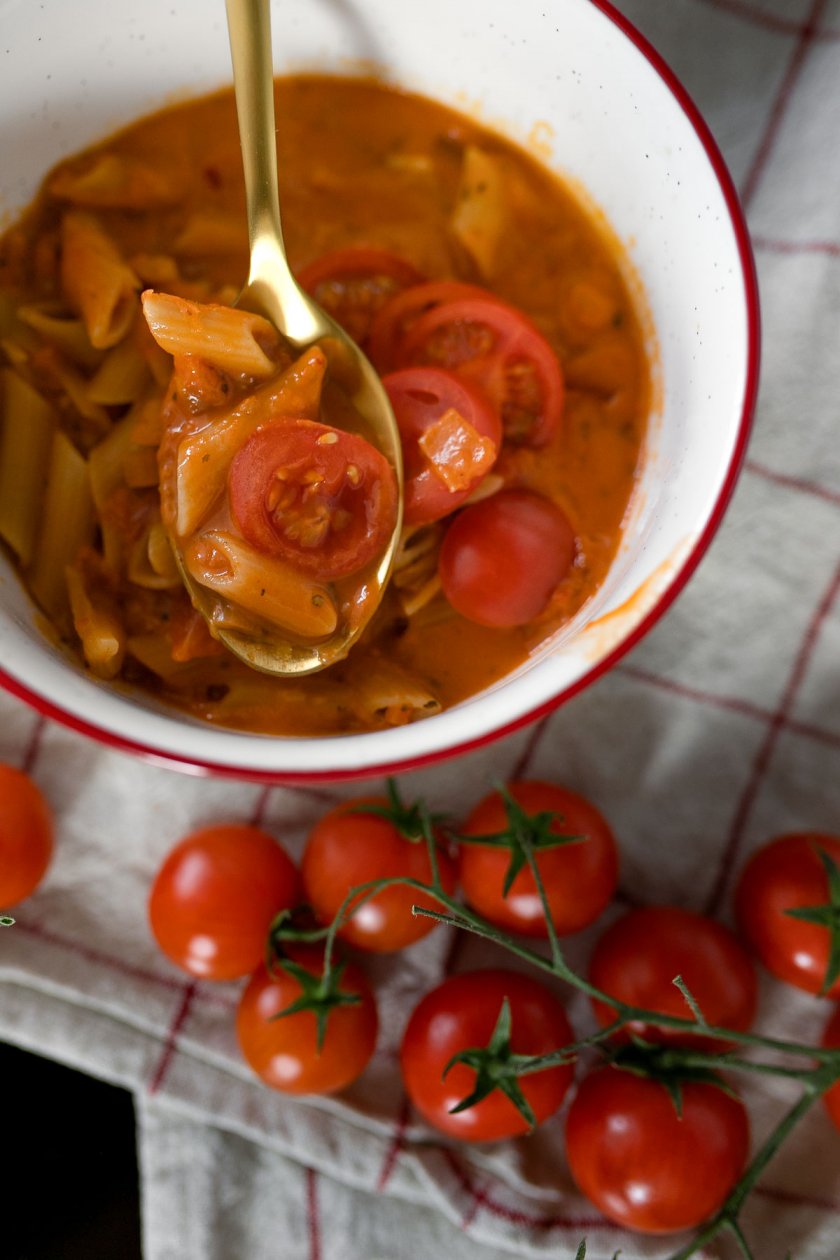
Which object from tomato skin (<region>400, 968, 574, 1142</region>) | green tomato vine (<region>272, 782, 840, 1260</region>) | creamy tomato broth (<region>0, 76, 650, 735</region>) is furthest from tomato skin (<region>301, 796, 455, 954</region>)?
creamy tomato broth (<region>0, 76, 650, 735</region>)

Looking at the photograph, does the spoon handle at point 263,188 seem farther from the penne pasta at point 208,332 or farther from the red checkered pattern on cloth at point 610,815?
the red checkered pattern on cloth at point 610,815

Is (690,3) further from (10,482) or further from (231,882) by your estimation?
(231,882)

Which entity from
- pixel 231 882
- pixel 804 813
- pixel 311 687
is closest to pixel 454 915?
pixel 231 882

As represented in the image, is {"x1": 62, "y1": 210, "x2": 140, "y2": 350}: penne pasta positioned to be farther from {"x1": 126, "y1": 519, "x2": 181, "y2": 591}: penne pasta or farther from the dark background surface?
the dark background surface

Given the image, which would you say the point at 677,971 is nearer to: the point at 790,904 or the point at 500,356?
the point at 790,904

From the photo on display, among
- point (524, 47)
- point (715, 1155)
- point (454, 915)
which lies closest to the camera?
point (524, 47)

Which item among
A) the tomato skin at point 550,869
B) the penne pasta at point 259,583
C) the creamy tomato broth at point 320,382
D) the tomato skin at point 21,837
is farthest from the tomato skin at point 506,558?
the tomato skin at point 21,837

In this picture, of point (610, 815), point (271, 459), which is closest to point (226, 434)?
point (271, 459)
